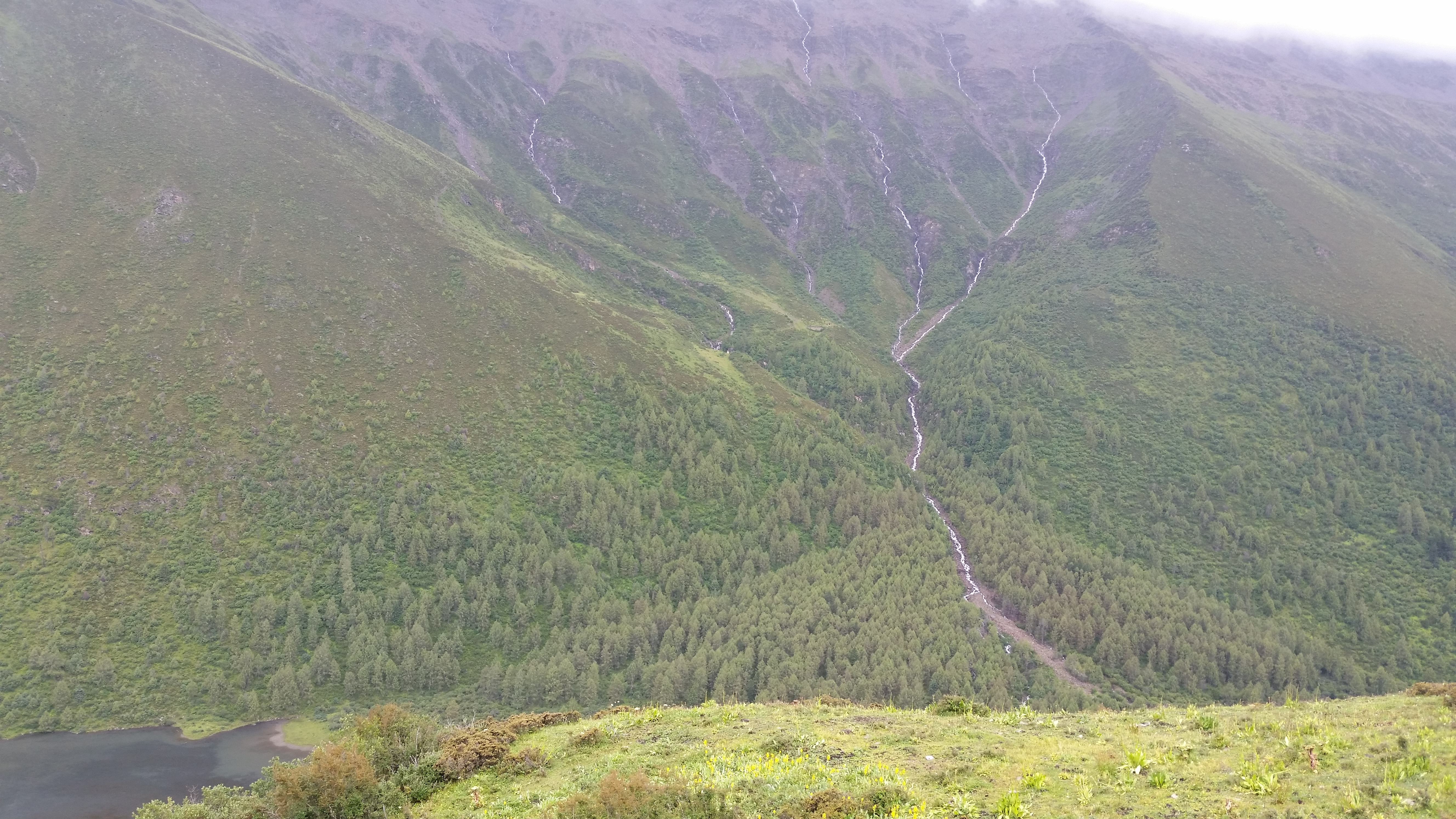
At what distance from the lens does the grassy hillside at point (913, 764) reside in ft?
73.4

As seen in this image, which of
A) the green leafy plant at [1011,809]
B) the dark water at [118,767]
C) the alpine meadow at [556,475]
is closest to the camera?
the green leafy plant at [1011,809]

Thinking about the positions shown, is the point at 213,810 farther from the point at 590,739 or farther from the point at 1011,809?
the point at 1011,809

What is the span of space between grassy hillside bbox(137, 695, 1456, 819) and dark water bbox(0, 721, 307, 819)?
41217mm

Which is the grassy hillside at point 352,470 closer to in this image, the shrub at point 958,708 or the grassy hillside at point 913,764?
the shrub at point 958,708

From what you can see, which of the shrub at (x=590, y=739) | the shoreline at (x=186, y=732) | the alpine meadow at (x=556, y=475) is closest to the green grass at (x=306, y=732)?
the shoreline at (x=186, y=732)

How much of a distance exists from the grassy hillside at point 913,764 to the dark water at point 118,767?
4122 centimetres

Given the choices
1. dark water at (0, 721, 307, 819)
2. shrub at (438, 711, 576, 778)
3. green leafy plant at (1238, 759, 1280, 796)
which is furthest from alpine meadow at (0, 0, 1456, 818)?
green leafy plant at (1238, 759, 1280, 796)

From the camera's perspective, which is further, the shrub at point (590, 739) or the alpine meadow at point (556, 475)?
the alpine meadow at point (556, 475)

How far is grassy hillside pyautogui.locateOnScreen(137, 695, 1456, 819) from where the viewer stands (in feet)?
73.4

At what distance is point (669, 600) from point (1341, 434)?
151 meters

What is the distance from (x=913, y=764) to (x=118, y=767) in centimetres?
8920

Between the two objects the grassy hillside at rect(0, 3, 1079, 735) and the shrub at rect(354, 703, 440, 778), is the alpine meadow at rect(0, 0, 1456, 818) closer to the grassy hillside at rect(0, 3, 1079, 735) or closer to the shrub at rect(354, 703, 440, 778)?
the shrub at rect(354, 703, 440, 778)

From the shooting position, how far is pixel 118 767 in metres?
75.9

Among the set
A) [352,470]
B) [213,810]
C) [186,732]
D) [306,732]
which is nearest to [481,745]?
[213,810]
